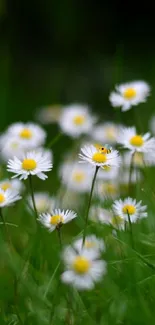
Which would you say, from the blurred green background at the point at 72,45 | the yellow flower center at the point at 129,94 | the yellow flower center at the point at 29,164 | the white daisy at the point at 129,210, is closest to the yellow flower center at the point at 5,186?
the yellow flower center at the point at 29,164

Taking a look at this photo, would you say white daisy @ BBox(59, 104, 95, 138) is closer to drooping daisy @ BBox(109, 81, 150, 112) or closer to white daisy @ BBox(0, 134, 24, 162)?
white daisy @ BBox(0, 134, 24, 162)

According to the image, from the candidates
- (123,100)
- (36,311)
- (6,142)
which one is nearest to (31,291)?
(36,311)

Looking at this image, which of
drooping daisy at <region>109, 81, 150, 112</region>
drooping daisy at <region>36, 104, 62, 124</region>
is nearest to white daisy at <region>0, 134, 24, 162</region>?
drooping daisy at <region>109, 81, 150, 112</region>

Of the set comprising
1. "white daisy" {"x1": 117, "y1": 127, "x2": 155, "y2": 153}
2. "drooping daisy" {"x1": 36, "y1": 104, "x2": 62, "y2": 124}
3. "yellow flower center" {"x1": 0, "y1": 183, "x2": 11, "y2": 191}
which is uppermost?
"drooping daisy" {"x1": 36, "y1": 104, "x2": 62, "y2": 124}

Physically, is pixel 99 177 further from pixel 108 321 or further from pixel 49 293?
pixel 108 321

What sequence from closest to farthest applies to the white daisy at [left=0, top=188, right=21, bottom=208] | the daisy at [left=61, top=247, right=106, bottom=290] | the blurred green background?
1. the daisy at [left=61, top=247, right=106, bottom=290]
2. the white daisy at [left=0, top=188, right=21, bottom=208]
3. the blurred green background

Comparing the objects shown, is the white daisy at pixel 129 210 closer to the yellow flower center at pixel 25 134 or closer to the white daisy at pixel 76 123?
the yellow flower center at pixel 25 134

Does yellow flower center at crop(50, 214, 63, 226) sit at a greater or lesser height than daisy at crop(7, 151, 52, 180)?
lesser

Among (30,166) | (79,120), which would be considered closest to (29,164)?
(30,166)

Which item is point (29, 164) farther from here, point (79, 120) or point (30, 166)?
point (79, 120)
